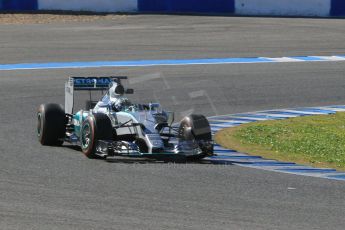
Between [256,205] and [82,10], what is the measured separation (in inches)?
979

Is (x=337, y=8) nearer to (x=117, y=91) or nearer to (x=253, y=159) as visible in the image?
(x=253, y=159)

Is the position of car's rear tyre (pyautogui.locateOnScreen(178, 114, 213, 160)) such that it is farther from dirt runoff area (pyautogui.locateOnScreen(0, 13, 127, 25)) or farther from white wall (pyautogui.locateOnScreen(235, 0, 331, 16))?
white wall (pyautogui.locateOnScreen(235, 0, 331, 16))

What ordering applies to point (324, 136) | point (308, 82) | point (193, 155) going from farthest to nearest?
1. point (308, 82)
2. point (324, 136)
3. point (193, 155)

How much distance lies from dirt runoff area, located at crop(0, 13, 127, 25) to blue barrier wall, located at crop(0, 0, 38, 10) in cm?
43

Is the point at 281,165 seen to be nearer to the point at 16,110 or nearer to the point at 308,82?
the point at 16,110

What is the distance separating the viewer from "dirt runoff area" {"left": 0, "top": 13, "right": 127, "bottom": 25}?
31188 millimetres

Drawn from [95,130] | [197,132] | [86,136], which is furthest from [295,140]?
[95,130]

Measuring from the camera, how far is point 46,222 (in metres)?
8.66

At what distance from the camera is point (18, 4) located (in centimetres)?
3275

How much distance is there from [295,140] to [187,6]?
20.1 m

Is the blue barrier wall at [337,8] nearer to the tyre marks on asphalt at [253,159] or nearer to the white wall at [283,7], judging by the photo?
the white wall at [283,7]

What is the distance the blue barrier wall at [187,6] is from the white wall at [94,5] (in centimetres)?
40

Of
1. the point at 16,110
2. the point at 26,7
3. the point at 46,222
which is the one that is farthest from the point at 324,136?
the point at 26,7

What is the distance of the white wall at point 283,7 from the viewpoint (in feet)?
112
